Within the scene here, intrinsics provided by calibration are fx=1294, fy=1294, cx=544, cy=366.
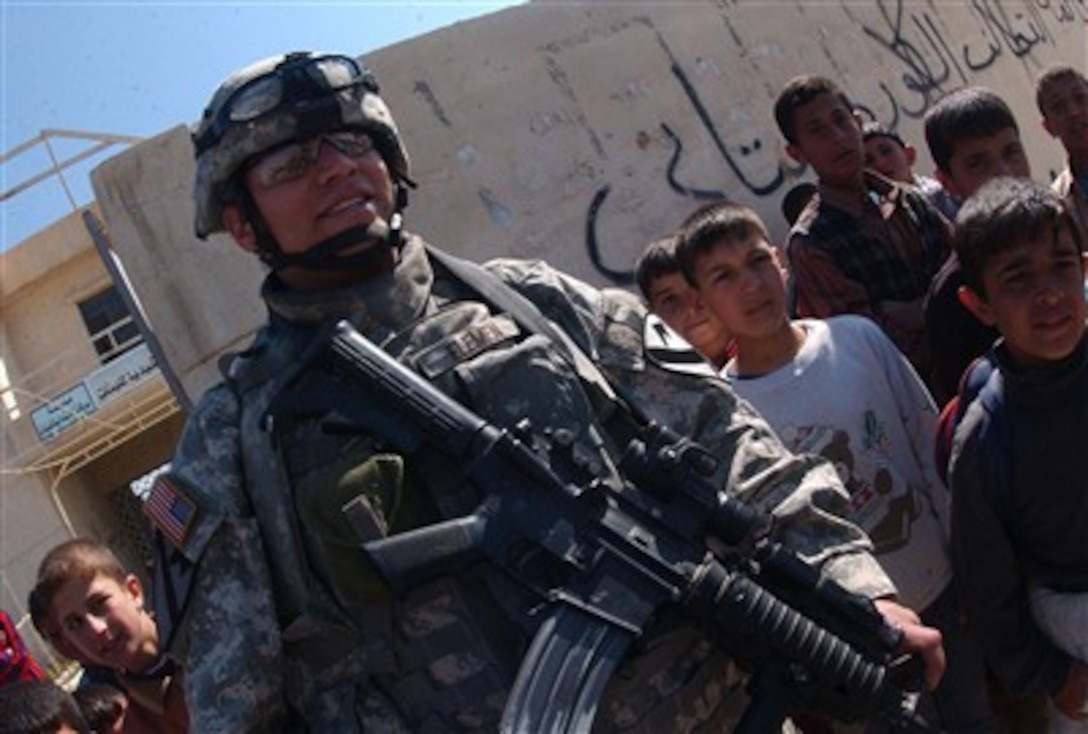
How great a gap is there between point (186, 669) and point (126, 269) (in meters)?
3.01

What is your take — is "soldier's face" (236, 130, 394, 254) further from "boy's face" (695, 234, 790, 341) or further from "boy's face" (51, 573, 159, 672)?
"boy's face" (51, 573, 159, 672)

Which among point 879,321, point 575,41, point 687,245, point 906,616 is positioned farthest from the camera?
point 575,41

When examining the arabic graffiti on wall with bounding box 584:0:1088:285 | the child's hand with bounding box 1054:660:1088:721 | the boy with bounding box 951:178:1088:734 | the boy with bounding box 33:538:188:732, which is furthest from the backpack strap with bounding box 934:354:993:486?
the arabic graffiti on wall with bounding box 584:0:1088:285

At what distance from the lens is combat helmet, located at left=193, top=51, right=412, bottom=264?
1.81 m

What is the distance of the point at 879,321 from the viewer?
122 inches

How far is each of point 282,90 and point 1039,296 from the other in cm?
130

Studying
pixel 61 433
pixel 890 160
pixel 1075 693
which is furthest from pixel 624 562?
pixel 61 433

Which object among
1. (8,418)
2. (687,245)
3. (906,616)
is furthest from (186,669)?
(8,418)

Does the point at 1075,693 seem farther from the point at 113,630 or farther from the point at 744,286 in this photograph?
the point at 113,630

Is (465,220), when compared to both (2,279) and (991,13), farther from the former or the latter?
(2,279)

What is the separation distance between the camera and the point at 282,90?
1.83 m

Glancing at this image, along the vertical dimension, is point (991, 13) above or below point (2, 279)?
below

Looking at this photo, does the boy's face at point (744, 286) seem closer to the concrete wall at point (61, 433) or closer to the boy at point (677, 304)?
the boy at point (677, 304)

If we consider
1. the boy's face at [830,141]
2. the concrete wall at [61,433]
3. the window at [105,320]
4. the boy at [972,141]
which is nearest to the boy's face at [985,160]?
the boy at [972,141]
